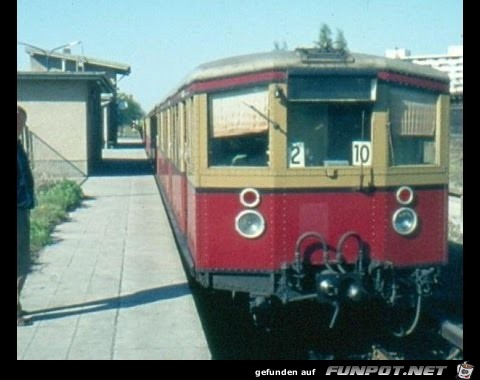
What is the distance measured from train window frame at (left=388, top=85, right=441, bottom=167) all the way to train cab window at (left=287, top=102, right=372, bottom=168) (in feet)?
0.74

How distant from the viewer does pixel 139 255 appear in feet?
33.5

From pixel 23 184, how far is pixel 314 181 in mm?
2278

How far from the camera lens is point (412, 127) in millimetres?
6816

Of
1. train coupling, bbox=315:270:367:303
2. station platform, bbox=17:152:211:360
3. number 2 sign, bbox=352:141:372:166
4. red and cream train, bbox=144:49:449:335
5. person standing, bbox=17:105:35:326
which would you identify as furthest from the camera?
number 2 sign, bbox=352:141:372:166

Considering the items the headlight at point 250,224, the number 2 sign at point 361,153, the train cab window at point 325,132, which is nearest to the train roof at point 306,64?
Result: the train cab window at point 325,132

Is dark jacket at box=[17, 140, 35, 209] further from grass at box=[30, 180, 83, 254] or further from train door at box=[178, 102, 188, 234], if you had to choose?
grass at box=[30, 180, 83, 254]

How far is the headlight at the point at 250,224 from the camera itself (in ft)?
21.5

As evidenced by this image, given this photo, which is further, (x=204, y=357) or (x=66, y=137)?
(x=66, y=137)

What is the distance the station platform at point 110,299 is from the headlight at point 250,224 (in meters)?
0.86

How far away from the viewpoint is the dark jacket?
20.5ft

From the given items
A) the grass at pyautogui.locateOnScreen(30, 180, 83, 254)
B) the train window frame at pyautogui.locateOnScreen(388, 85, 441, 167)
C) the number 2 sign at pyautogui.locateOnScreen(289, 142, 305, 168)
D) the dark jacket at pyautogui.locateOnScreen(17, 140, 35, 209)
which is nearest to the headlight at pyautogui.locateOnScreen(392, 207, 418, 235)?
the train window frame at pyautogui.locateOnScreen(388, 85, 441, 167)
